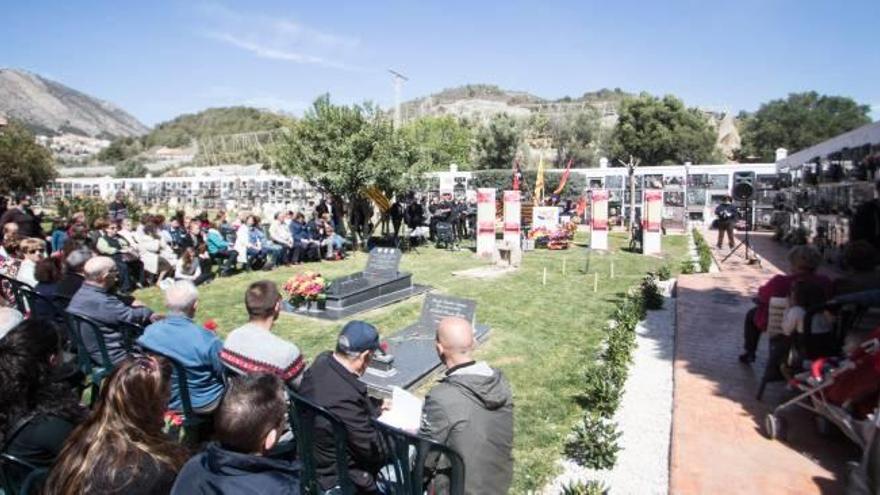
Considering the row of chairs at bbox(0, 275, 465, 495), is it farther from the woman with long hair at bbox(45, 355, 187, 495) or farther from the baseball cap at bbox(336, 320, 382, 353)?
the baseball cap at bbox(336, 320, 382, 353)

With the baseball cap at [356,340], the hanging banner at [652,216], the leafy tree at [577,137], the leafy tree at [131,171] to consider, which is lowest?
the baseball cap at [356,340]

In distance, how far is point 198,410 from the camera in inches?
164

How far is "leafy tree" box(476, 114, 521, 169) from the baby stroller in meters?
37.6

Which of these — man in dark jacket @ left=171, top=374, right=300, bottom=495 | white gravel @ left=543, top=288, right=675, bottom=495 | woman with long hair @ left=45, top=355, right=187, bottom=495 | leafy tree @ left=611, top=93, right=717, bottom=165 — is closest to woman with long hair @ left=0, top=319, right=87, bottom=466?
woman with long hair @ left=45, top=355, right=187, bottom=495

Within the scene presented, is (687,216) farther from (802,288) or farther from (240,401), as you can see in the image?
(240,401)

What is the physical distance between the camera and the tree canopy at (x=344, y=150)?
17.5 m

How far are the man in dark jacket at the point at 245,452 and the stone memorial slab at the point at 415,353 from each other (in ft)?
10.6

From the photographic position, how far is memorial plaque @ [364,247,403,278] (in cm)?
1133

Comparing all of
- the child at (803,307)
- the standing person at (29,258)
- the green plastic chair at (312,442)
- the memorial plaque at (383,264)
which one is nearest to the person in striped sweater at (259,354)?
the green plastic chair at (312,442)

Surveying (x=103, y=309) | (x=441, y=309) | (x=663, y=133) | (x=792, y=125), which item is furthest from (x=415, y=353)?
(x=792, y=125)

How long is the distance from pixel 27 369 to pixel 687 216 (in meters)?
26.6

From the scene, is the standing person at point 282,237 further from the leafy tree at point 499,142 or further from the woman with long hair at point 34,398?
the leafy tree at point 499,142

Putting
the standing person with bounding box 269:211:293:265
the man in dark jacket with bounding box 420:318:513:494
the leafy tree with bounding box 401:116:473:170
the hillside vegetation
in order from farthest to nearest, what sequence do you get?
the hillside vegetation
the leafy tree with bounding box 401:116:473:170
the standing person with bounding box 269:211:293:265
the man in dark jacket with bounding box 420:318:513:494

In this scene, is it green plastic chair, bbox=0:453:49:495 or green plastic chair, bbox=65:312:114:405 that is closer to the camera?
green plastic chair, bbox=0:453:49:495
